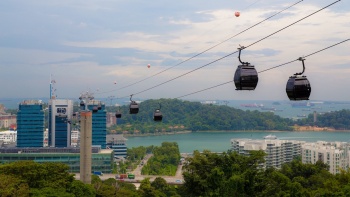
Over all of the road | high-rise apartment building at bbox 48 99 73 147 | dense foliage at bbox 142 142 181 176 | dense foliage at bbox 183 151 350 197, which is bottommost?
the road

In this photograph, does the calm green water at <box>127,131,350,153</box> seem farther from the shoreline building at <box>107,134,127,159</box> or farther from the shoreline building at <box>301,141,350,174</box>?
the shoreline building at <box>301,141,350,174</box>

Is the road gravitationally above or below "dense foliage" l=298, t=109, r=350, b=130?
below

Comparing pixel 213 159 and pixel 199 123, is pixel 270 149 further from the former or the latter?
pixel 199 123

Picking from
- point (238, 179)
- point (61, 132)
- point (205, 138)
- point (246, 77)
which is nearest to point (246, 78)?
point (246, 77)

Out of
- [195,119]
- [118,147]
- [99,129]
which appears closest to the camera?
[99,129]

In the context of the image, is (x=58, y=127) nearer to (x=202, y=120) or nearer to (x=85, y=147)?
(x=85, y=147)

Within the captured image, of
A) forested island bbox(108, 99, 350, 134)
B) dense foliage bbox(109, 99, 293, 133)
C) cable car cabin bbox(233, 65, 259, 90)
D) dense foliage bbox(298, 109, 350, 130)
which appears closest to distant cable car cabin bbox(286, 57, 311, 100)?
cable car cabin bbox(233, 65, 259, 90)

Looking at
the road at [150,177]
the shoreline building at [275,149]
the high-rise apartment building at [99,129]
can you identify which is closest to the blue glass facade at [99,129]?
the high-rise apartment building at [99,129]
